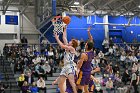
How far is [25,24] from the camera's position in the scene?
3441 cm

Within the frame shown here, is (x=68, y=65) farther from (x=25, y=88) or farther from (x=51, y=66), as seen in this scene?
(x=51, y=66)

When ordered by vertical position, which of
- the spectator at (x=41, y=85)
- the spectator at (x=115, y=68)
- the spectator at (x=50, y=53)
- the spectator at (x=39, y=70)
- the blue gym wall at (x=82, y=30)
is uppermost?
the blue gym wall at (x=82, y=30)

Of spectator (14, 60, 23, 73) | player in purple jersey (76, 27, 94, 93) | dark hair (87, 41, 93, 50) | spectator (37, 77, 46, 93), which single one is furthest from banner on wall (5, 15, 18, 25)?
dark hair (87, 41, 93, 50)

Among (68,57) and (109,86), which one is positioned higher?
(68,57)

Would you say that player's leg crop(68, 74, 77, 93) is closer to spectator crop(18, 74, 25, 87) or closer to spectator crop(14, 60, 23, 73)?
spectator crop(18, 74, 25, 87)

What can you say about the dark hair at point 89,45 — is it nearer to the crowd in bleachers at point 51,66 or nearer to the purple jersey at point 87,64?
the purple jersey at point 87,64

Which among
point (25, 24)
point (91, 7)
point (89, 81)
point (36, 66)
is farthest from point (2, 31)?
point (89, 81)

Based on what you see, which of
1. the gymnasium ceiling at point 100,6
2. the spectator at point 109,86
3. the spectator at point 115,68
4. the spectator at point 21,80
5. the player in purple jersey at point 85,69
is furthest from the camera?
the gymnasium ceiling at point 100,6

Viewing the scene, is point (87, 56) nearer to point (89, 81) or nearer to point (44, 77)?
point (89, 81)

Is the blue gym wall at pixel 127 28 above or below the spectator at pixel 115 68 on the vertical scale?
above

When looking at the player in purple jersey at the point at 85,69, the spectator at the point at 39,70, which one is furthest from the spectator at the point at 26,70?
the player in purple jersey at the point at 85,69

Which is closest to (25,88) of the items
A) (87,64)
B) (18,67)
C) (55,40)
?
(18,67)

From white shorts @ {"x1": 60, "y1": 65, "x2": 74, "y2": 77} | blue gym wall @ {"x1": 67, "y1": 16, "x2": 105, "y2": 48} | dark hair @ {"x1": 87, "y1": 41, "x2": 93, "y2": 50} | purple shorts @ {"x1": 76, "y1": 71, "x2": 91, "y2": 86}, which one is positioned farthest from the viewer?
blue gym wall @ {"x1": 67, "y1": 16, "x2": 105, "y2": 48}

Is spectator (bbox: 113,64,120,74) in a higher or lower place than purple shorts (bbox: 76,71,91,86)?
lower
